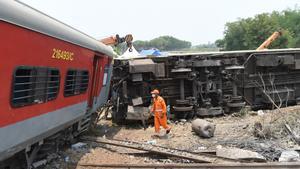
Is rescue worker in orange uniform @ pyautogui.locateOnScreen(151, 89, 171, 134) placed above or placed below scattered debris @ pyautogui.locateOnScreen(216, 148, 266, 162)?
above

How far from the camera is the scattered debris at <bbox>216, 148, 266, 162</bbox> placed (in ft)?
26.8

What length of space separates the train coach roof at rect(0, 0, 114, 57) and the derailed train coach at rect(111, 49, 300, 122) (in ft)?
21.9

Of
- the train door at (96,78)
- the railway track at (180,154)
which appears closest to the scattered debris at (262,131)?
the railway track at (180,154)

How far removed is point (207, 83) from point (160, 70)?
82.2 inches

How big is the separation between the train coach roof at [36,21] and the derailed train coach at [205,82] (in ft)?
21.9

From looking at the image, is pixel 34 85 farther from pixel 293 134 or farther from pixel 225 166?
pixel 293 134

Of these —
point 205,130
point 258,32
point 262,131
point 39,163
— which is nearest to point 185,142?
point 205,130

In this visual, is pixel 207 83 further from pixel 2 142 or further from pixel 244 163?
pixel 2 142

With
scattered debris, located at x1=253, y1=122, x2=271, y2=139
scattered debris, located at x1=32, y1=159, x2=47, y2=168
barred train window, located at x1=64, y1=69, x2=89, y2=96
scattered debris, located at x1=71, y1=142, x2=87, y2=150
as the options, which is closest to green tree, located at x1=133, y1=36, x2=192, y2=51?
scattered debris, located at x1=253, y1=122, x2=271, y2=139

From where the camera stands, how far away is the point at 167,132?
39.0 ft

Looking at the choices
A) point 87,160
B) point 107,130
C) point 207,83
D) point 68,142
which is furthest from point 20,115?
point 207,83

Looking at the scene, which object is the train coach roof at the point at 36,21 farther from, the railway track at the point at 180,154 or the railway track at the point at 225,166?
the railway track at the point at 180,154

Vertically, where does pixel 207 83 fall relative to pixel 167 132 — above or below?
above

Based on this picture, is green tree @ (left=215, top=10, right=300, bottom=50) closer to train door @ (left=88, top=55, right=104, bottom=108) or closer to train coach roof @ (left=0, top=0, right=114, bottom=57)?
train door @ (left=88, top=55, right=104, bottom=108)
